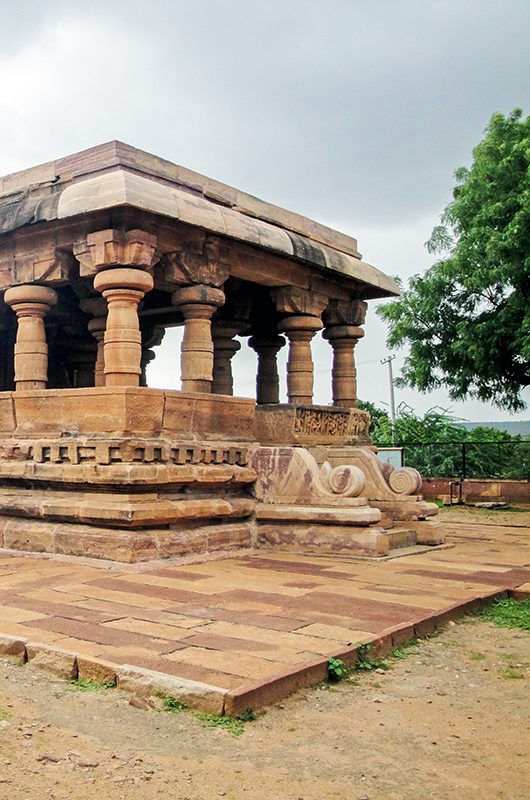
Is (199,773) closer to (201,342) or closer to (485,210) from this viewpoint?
(201,342)

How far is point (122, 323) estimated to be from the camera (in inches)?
297

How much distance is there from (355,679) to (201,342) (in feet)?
16.6

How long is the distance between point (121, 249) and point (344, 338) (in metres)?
4.25

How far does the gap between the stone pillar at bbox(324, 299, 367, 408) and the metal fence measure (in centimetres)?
846

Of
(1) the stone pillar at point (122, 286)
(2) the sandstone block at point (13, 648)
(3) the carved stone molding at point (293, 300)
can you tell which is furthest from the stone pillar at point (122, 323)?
(2) the sandstone block at point (13, 648)

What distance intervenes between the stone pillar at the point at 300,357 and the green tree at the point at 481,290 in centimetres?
628

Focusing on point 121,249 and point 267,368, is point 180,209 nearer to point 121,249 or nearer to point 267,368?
point 121,249

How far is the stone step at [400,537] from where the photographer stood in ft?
27.1

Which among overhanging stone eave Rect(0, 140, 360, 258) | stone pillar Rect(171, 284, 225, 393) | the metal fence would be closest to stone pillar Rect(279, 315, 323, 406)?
overhanging stone eave Rect(0, 140, 360, 258)

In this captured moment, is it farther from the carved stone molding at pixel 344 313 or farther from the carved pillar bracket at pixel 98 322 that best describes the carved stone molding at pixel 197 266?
the carved stone molding at pixel 344 313

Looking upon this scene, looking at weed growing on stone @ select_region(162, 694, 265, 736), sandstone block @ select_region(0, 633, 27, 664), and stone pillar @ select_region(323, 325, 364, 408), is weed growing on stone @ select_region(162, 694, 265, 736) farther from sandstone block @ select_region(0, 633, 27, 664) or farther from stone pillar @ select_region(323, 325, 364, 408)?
stone pillar @ select_region(323, 325, 364, 408)

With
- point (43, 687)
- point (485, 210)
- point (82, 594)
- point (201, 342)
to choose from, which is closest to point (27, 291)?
point (201, 342)

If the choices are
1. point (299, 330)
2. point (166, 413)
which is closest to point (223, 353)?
point (299, 330)

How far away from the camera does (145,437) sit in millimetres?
7414
